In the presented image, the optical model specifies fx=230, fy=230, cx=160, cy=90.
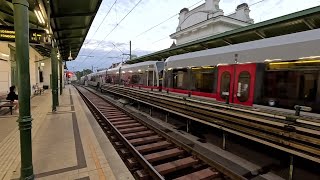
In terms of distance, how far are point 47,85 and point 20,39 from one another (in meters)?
36.0

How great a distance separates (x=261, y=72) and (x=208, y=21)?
2211 cm

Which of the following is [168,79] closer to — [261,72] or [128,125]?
[128,125]

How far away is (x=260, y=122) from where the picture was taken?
5.53m

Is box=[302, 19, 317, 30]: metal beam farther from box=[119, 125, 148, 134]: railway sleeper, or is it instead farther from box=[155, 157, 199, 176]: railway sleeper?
box=[119, 125, 148, 134]: railway sleeper

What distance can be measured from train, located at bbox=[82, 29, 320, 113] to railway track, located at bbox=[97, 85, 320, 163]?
0.98 meters

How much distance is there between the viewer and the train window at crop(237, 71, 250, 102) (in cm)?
805

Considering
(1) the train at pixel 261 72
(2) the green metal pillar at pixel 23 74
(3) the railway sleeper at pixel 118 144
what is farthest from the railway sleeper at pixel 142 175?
(1) the train at pixel 261 72

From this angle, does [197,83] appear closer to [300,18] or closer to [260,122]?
[300,18]

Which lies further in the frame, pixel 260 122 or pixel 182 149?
pixel 182 149

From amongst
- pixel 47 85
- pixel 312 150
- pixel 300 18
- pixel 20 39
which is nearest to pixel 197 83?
pixel 300 18

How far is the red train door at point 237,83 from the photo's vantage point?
7.90 meters

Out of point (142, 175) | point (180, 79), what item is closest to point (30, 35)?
point (142, 175)

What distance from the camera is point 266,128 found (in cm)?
531

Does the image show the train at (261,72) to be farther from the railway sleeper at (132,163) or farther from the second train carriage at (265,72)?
the railway sleeper at (132,163)
